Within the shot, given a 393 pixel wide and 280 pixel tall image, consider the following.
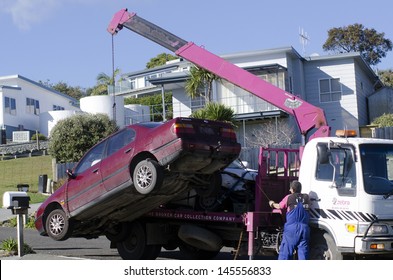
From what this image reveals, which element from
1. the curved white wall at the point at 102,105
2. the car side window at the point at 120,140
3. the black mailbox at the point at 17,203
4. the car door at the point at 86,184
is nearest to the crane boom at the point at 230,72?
the car side window at the point at 120,140

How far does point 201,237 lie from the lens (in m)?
10.6

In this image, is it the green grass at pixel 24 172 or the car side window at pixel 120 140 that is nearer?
the car side window at pixel 120 140

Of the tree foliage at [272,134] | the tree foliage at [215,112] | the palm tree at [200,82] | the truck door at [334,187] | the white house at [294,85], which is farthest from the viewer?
the white house at [294,85]

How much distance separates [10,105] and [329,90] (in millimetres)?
26264

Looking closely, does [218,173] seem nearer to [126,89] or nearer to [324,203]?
[324,203]

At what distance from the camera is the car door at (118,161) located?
1009cm

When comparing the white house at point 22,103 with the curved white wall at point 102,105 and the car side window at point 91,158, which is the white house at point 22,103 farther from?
the car side window at point 91,158

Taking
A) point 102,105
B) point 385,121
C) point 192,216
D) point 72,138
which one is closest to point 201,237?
point 192,216

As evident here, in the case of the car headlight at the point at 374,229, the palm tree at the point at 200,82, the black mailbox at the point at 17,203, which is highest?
the palm tree at the point at 200,82

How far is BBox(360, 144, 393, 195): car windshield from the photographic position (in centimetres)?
899

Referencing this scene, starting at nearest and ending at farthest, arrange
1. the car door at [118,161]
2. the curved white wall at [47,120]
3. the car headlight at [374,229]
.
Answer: the car headlight at [374,229], the car door at [118,161], the curved white wall at [47,120]

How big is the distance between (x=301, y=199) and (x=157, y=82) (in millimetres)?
26873

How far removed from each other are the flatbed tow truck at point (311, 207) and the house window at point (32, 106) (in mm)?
41866

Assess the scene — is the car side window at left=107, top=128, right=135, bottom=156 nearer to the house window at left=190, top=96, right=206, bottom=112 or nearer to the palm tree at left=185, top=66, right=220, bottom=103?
the palm tree at left=185, top=66, right=220, bottom=103
